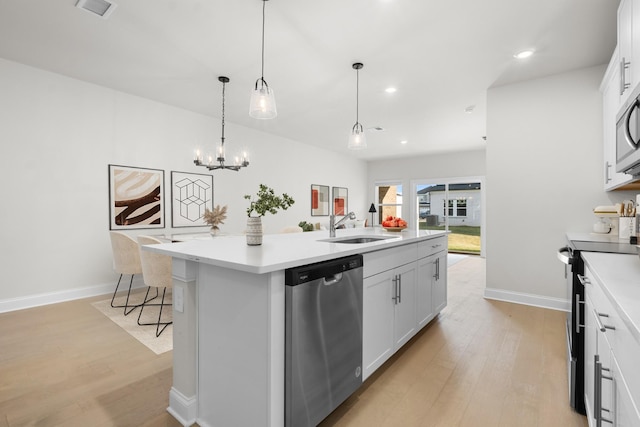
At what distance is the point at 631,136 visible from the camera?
1.41 meters

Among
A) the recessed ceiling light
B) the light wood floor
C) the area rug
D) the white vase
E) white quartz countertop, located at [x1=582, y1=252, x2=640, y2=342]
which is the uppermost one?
the recessed ceiling light

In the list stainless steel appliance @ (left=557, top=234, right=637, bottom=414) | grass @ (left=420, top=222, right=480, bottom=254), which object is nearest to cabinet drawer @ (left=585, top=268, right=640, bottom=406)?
stainless steel appliance @ (left=557, top=234, right=637, bottom=414)

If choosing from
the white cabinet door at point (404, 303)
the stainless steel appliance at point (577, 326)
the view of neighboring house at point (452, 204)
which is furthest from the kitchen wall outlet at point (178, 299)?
the view of neighboring house at point (452, 204)

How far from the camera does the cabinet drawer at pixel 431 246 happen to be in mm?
2610

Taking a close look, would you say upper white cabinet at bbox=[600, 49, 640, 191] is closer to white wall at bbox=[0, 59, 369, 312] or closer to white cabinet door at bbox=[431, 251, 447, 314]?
white cabinet door at bbox=[431, 251, 447, 314]

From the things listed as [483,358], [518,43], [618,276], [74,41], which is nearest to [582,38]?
[518,43]

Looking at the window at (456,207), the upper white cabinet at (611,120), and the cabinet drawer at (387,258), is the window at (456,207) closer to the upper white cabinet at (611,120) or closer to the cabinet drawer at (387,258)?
the upper white cabinet at (611,120)

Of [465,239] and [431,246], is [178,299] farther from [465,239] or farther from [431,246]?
[465,239]

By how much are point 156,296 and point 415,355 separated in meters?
3.25

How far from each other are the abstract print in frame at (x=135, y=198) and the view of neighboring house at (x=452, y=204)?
6.90 meters

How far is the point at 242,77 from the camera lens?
3691mm

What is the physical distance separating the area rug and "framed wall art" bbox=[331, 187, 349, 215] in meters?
5.30

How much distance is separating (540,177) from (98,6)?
4670 millimetres

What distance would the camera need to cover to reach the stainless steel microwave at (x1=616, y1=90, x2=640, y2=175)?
133cm
